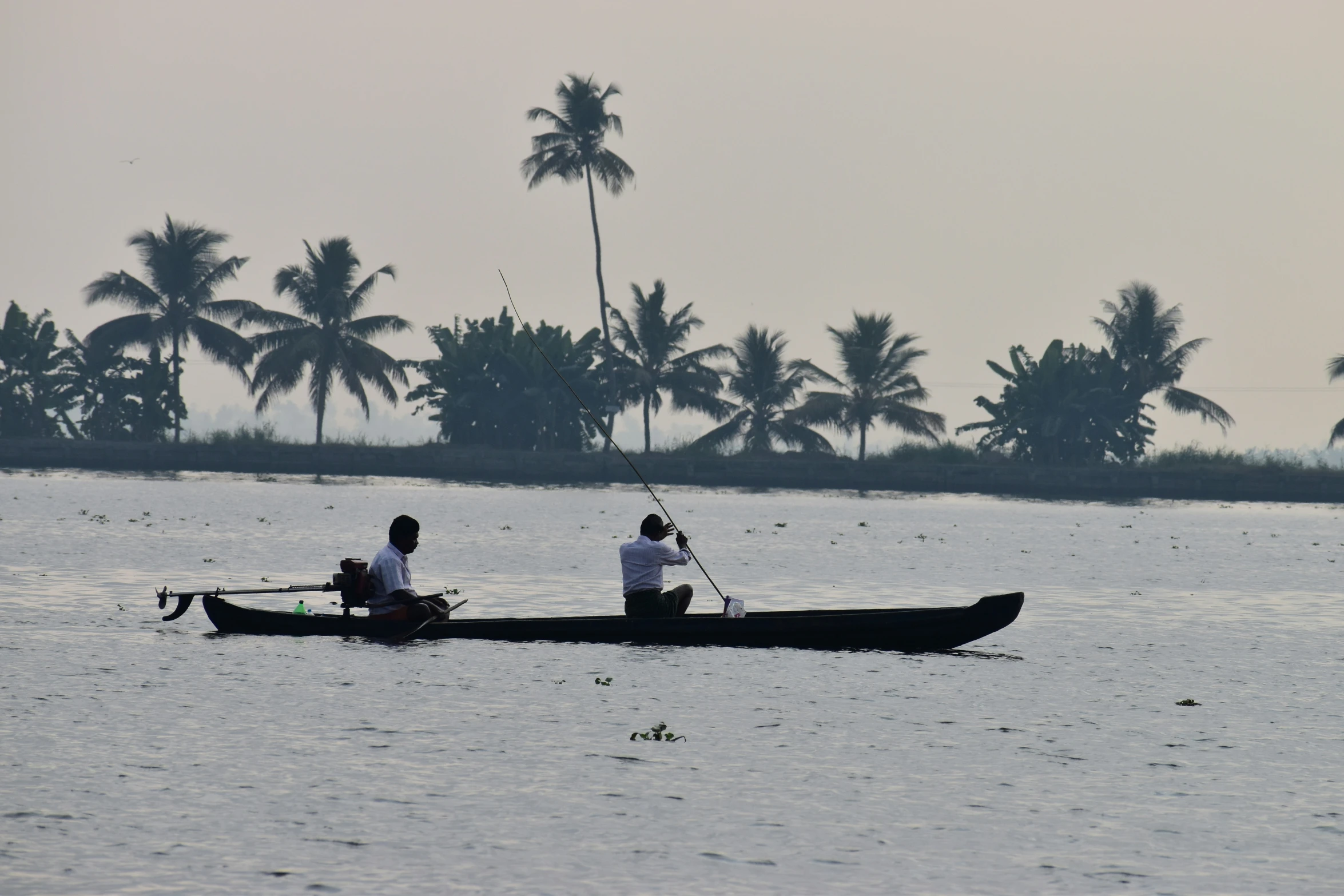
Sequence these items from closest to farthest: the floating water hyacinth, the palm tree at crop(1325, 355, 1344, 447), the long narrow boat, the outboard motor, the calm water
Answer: the calm water < the floating water hyacinth < the outboard motor < the long narrow boat < the palm tree at crop(1325, 355, 1344, 447)

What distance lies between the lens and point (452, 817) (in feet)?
35.7

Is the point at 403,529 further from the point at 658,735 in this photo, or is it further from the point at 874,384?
the point at 874,384

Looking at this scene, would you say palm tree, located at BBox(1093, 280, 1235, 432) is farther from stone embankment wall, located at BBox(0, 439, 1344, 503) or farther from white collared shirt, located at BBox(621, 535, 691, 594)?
white collared shirt, located at BBox(621, 535, 691, 594)

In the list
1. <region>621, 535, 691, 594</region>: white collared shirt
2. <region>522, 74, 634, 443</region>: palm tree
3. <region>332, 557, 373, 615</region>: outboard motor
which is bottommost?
<region>332, 557, 373, 615</region>: outboard motor

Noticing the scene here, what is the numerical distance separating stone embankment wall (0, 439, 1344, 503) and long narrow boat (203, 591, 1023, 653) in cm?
7196

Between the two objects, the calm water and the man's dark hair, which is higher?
the man's dark hair

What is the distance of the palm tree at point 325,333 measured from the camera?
88.7 meters

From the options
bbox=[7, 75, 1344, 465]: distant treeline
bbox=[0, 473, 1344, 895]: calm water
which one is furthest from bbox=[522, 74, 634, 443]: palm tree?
bbox=[0, 473, 1344, 895]: calm water

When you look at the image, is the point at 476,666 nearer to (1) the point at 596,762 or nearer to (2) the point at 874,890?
(1) the point at 596,762

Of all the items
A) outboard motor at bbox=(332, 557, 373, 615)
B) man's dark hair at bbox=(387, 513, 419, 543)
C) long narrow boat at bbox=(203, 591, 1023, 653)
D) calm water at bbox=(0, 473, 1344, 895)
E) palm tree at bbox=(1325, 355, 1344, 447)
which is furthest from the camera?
palm tree at bbox=(1325, 355, 1344, 447)

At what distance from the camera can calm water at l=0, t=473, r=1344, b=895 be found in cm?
973

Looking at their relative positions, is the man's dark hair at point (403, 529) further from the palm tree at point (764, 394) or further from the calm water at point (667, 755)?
the palm tree at point (764, 394)

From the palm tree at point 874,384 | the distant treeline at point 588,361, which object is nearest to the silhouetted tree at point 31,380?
the distant treeline at point 588,361

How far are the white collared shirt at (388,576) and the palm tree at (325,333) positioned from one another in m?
70.1
